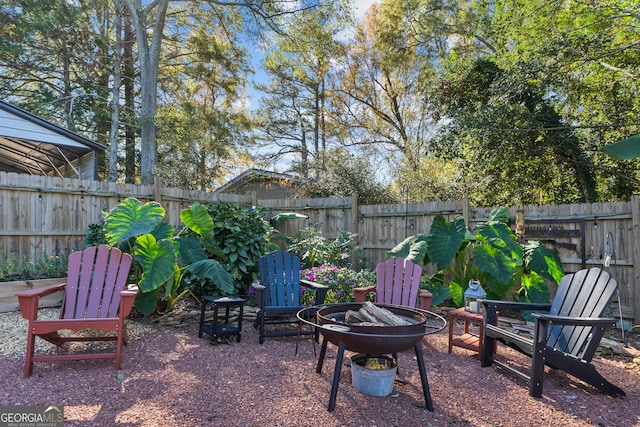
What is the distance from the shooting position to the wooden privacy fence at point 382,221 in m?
4.27

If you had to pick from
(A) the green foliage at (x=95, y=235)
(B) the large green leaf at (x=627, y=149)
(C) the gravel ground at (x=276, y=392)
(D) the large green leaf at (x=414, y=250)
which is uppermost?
(B) the large green leaf at (x=627, y=149)

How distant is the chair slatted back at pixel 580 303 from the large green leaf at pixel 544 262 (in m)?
1.29

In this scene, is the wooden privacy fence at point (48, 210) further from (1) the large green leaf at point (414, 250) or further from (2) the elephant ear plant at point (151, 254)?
(1) the large green leaf at point (414, 250)

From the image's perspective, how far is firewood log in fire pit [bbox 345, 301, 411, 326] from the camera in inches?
97.1

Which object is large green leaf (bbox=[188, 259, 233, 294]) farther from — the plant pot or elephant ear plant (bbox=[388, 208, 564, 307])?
elephant ear plant (bbox=[388, 208, 564, 307])

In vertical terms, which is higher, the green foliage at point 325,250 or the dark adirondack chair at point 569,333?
the green foliage at point 325,250

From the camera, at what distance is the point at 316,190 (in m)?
8.77

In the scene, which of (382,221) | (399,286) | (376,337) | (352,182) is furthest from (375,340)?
(352,182)

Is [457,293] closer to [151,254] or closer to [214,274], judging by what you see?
[214,274]

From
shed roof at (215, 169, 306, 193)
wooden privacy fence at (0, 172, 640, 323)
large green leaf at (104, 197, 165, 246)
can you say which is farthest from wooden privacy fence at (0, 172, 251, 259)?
shed roof at (215, 169, 306, 193)

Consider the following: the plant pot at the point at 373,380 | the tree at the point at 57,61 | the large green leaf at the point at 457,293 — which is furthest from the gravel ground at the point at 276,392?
the tree at the point at 57,61

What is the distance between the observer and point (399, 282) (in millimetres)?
3709

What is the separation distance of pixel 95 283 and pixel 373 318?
7.99ft

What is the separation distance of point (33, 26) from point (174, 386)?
10.3 m
